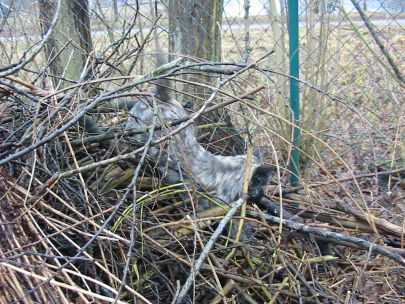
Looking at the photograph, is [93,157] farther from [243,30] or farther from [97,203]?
[243,30]

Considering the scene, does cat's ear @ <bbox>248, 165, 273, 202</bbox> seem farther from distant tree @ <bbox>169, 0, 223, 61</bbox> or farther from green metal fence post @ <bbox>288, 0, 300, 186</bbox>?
distant tree @ <bbox>169, 0, 223, 61</bbox>

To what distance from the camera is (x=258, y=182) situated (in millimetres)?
3482

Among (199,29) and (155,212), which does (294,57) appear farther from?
(155,212)

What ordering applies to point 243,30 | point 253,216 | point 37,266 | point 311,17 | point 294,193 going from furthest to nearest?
point 243,30
point 311,17
point 294,193
point 253,216
point 37,266

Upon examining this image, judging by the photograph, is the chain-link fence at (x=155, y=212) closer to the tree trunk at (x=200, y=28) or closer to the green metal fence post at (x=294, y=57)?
the green metal fence post at (x=294, y=57)

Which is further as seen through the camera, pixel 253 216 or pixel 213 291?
pixel 253 216

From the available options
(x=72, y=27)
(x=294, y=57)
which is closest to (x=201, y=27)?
(x=294, y=57)

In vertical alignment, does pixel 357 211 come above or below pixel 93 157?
below

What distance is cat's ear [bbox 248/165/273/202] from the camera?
3.45 meters

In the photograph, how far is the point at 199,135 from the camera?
14.2ft

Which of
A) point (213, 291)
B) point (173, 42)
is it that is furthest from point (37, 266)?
point (173, 42)

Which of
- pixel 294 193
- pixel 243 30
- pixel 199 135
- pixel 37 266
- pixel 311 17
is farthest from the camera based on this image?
pixel 243 30

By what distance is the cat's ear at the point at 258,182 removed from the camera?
345 centimetres

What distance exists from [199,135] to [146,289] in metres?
1.62
